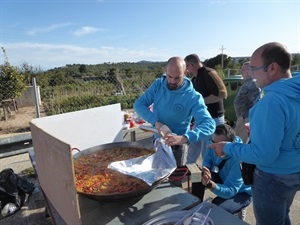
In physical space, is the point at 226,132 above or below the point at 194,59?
below

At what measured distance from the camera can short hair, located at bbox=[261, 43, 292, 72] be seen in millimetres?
1419

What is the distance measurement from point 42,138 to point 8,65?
9.97 meters

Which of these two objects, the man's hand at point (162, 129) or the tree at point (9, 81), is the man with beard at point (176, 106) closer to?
the man's hand at point (162, 129)

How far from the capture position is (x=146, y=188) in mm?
1409

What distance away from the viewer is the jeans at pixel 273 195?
1.56 m

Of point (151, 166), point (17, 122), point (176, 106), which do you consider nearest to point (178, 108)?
point (176, 106)

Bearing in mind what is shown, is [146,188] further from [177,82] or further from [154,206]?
[177,82]

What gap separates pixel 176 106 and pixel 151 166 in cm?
75

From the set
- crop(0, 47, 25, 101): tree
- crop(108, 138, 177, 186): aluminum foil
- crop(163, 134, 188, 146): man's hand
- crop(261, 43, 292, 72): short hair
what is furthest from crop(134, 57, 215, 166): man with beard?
crop(0, 47, 25, 101): tree

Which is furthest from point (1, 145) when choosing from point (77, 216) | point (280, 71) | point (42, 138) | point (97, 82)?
point (97, 82)

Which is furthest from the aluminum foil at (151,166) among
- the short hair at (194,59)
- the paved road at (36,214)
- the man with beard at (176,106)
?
the short hair at (194,59)

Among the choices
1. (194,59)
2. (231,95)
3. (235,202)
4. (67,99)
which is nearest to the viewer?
(235,202)

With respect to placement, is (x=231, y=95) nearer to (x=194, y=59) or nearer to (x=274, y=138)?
(x=194, y=59)

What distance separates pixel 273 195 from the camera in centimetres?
159
